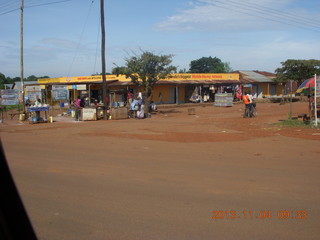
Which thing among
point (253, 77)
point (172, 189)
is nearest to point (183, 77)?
point (253, 77)

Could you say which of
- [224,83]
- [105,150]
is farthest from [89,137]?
[224,83]

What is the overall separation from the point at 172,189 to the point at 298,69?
130ft

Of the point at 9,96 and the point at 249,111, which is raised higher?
the point at 9,96

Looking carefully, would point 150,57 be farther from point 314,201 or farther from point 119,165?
point 314,201

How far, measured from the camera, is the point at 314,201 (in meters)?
5.78

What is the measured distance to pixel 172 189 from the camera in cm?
654

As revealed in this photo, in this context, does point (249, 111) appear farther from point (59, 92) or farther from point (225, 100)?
point (59, 92)

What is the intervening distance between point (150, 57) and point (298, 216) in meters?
22.4

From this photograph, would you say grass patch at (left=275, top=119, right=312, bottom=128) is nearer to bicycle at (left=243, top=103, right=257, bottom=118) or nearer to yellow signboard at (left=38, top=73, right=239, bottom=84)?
bicycle at (left=243, top=103, right=257, bottom=118)

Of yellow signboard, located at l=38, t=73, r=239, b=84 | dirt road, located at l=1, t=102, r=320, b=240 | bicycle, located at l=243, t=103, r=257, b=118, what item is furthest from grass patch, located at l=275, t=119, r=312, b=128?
yellow signboard, located at l=38, t=73, r=239, b=84
